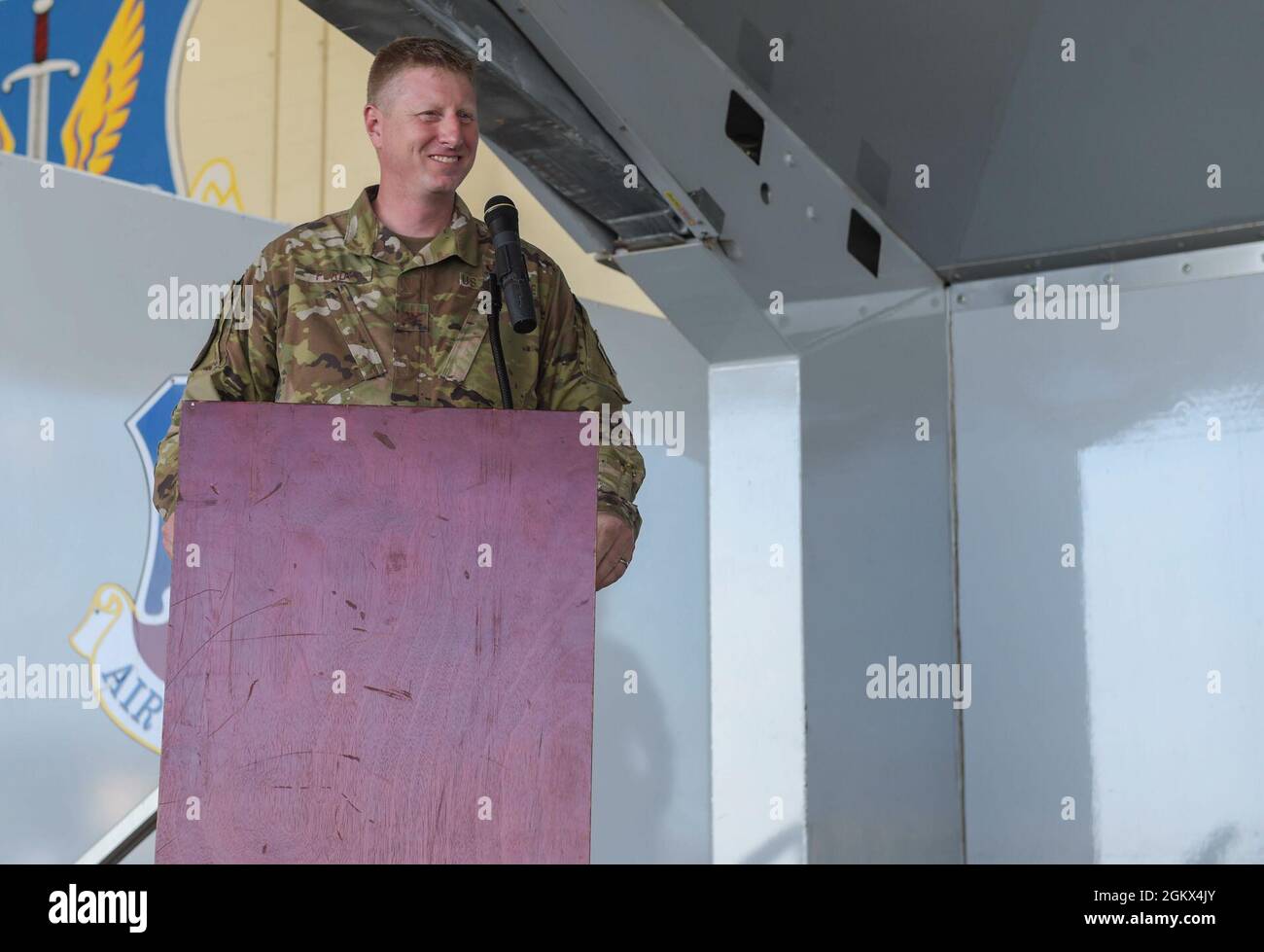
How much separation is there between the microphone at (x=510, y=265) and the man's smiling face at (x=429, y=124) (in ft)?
0.52

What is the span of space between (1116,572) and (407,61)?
161cm

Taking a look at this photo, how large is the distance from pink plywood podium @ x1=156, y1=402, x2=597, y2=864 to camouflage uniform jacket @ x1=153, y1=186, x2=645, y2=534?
0.44 m

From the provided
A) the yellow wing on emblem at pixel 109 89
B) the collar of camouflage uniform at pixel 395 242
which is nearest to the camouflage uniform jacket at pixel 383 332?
the collar of camouflage uniform at pixel 395 242

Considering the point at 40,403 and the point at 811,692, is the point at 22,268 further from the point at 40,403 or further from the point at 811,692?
the point at 811,692

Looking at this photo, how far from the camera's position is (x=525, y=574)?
1134 millimetres

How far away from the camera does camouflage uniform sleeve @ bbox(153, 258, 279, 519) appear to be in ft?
5.18

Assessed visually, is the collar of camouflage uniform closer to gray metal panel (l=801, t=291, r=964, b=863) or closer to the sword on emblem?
gray metal panel (l=801, t=291, r=964, b=863)

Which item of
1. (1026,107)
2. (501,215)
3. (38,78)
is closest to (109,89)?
(38,78)

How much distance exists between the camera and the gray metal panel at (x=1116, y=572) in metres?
2.39

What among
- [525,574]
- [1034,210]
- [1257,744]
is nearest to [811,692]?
[1257,744]

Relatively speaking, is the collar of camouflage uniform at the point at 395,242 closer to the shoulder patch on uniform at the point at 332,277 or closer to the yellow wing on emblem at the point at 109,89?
the shoulder patch on uniform at the point at 332,277

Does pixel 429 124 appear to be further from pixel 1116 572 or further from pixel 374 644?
pixel 1116 572

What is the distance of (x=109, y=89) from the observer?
375cm
